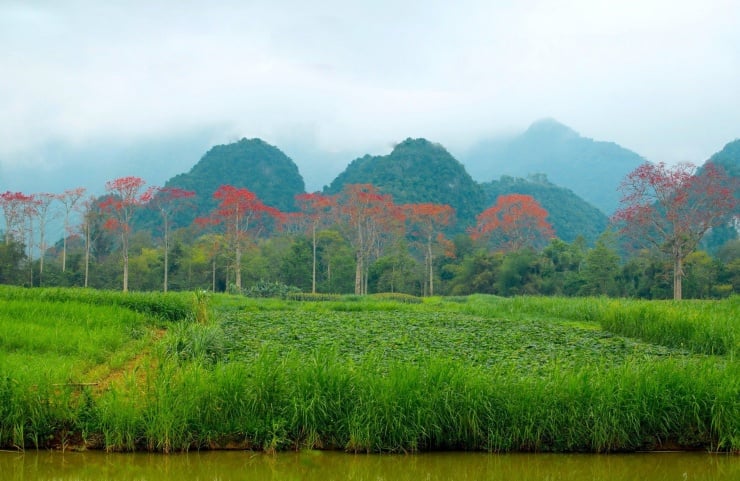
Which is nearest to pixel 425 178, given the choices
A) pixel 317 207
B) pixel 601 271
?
pixel 317 207

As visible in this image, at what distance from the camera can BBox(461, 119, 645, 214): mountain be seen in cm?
8625

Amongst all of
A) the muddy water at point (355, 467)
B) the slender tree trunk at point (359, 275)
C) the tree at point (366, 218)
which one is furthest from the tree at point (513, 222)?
the muddy water at point (355, 467)

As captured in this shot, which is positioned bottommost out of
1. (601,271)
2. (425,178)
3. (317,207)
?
(601,271)

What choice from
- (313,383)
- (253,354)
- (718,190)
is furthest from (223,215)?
(313,383)

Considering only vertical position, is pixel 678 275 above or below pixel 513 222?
below

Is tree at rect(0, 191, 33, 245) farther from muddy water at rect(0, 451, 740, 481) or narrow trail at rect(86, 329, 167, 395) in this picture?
muddy water at rect(0, 451, 740, 481)

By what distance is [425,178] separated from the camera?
170 ft

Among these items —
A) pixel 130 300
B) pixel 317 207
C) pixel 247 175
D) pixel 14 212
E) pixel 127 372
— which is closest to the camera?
pixel 127 372

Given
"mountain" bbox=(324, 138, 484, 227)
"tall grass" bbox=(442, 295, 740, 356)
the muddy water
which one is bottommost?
the muddy water

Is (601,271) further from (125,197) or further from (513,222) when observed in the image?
(125,197)

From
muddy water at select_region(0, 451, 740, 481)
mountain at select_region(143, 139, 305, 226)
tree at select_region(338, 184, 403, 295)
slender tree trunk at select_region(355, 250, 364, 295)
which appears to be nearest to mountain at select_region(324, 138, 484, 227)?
mountain at select_region(143, 139, 305, 226)

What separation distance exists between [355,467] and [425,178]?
47162mm

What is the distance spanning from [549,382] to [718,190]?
25295mm

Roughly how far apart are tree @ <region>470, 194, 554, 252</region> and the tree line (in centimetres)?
17
